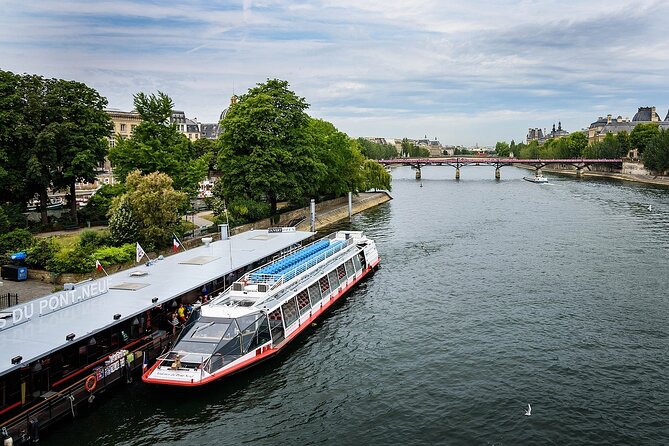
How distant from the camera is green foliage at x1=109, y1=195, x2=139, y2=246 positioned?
4928 cm

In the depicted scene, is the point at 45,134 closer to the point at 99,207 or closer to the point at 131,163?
the point at 131,163

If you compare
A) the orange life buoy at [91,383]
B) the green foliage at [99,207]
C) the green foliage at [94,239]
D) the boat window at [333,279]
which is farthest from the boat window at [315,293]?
the green foliage at [99,207]

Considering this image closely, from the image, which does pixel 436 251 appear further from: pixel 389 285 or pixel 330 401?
pixel 330 401

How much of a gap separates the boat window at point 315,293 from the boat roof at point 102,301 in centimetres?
512

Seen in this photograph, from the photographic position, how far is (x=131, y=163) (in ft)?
205

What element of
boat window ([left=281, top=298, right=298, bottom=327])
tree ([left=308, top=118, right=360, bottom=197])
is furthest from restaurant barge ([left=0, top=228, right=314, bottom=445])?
tree ([left=308, top=118, right=360, bottom=197])

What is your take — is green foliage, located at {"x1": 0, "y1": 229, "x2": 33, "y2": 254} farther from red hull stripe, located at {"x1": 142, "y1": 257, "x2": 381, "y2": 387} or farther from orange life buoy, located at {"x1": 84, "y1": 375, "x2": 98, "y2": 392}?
red hull stripe, located at {"x1": 142, "y1": 257, "x2": 381, "y2": 387}

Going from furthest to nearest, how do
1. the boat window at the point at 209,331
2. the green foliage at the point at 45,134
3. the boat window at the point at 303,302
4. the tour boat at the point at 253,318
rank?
the green foliage at the point at 45,134 → the boat window at the point at 303,302 → the boat window at the point at 209,331 → the tour boat at the point at 253,318

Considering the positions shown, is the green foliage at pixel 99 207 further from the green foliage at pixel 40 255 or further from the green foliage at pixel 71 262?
the green foliage at pixel 71 262

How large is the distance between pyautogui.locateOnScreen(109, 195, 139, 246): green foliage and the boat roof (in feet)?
20.9

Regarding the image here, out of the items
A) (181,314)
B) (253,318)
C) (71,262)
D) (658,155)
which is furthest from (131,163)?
(658,155)

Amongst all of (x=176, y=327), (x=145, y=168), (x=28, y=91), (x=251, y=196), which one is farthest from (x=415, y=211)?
(x=176, y=327)

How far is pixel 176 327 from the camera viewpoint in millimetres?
34688

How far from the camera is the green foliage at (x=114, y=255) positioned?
44944 millimetres
